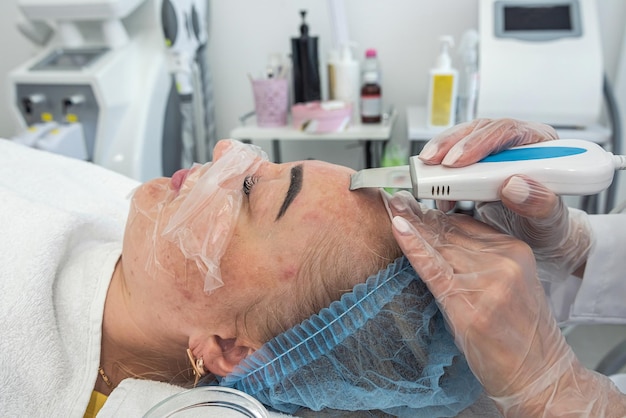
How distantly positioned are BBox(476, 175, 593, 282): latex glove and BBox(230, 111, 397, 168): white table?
0.91 m

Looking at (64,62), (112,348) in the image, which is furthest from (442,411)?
(64,62)

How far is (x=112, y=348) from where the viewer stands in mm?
891

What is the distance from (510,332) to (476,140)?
27cm

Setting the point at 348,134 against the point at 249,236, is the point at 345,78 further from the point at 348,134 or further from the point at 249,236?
the point at 249,236

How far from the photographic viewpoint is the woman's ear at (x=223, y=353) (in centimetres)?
78

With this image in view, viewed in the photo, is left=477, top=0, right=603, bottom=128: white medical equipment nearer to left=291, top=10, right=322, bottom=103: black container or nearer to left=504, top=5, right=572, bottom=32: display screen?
left=504, top=5, right=572, bottom=32: display screen

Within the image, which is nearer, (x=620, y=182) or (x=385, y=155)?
(x=385, y=155)

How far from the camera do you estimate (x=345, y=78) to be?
1885 millimetres

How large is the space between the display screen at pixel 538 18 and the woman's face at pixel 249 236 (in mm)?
1255

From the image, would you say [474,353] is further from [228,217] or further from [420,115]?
[420,115]

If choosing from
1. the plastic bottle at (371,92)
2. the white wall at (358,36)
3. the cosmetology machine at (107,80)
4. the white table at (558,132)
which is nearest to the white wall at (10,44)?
the white wall at (358,36)

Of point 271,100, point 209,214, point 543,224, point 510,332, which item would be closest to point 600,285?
point 543,224

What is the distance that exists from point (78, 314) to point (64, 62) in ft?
4.26

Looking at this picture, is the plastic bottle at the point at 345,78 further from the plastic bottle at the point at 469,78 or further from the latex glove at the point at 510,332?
the latex glove at the point at 510,332
